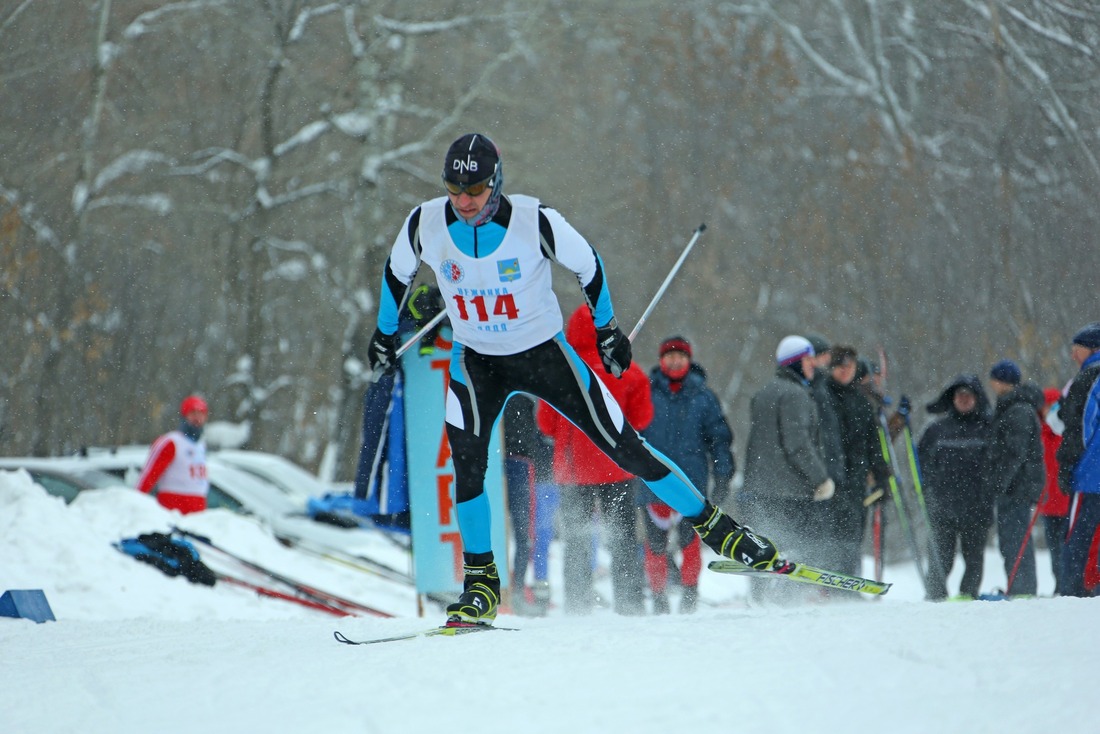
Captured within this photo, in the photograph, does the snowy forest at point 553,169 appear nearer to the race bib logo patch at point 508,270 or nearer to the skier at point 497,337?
the skier at point 497,337

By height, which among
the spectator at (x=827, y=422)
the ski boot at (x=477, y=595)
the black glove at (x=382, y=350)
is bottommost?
the ski boot at (x=477, y=595)

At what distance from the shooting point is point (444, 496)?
8.05 metres

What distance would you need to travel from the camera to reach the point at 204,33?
22.8 metres

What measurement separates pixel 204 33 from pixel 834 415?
58.7 ft

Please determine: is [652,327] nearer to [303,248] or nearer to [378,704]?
[303,248]

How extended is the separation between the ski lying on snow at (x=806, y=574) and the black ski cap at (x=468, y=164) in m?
2.02

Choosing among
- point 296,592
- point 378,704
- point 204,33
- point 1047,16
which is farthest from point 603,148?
point 378,704

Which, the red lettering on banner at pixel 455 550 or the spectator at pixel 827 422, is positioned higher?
the spectator at pixel 827 422

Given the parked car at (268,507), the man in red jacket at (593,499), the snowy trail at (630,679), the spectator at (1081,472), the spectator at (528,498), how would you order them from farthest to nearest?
the parked car at (268,507)
the spectator at (528,498)
the man in red jacket at (593,499)
the spectator at (1081,472)
the snowy trail at (630,679)

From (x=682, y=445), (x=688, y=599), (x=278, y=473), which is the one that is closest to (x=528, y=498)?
(x=682, y=445)

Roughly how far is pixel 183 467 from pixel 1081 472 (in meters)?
6.98

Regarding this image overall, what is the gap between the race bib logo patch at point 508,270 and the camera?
4.97m

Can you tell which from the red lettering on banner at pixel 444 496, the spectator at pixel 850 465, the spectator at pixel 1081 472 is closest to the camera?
the spectator at pixel 1081 472

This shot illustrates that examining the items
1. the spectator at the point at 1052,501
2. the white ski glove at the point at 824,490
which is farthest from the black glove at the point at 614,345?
the spectator at the point at 1052,501
